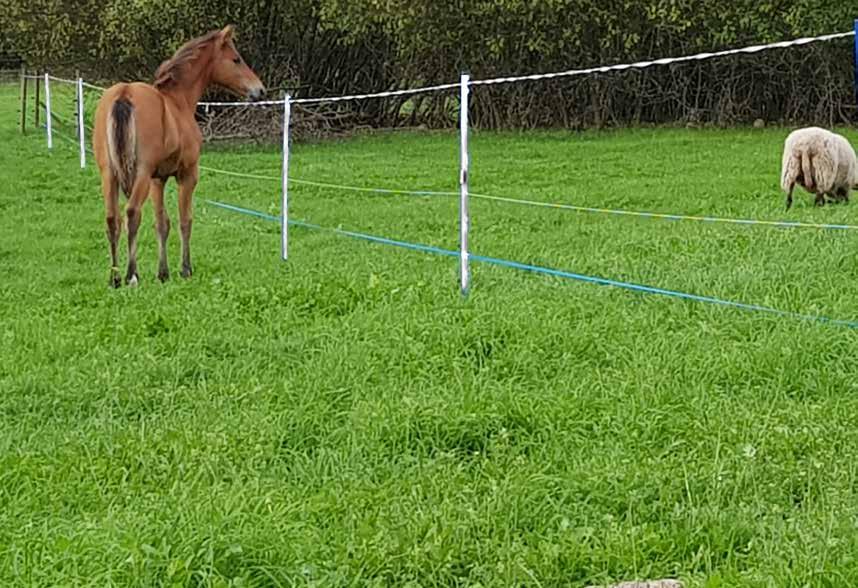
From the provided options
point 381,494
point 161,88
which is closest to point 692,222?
point 161,88

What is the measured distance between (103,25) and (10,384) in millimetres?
16676

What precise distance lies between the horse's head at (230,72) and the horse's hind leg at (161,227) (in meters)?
1.31

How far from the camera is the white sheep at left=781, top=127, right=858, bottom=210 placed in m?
10.6

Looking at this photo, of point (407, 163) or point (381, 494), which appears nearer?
point (381, 494)

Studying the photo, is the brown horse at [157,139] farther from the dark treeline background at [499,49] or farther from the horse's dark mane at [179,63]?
the dark treeline background at [499,49]

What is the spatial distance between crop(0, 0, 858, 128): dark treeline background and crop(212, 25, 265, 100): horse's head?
35.4 feet

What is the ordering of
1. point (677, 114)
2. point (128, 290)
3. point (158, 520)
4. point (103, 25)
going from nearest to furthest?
point (158, 520) → point (128, 290) → point (103, 25) → point (677, 114)

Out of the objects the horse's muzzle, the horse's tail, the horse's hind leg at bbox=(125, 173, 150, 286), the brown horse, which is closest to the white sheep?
the horse's muzzle

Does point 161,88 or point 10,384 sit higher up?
point 161,88

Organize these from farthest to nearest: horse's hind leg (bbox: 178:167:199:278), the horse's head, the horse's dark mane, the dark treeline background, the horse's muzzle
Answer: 1. the dark treeline background
2. the horse's muzzle
3. the horse's head
4. the horse's dark mane
5. horse's hind leg (bbox: 178:167:199:278)

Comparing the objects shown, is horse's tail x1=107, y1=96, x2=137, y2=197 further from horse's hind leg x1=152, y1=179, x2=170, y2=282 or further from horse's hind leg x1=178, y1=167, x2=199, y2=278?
horse's hind leg x1=178, y1=167, x2=199, y2=278

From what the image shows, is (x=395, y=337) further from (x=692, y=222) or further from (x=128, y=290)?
(x=692, y=222)

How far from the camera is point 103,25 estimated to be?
20.3 meters

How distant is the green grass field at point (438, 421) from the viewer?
331cm
